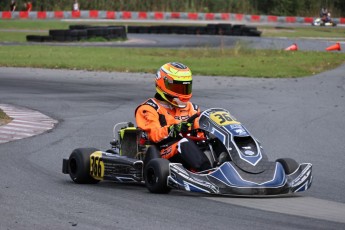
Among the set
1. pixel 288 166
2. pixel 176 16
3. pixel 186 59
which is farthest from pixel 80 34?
pixel 288 166

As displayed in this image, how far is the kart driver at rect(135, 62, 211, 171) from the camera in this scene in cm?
808

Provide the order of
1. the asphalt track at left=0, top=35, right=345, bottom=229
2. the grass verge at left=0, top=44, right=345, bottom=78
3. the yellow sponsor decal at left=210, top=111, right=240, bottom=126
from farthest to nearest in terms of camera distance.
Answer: the grass verge at left=0, top=44, right=345, bottom=78 → the yellow sponsor decal at left=210, top=111, right=240, bottom=126 → the asphalt track at left=0, top=35, right=345, bottom=229

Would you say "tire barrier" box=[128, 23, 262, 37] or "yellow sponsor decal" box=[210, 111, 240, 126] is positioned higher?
"yellow sponsor decal" box=[210, 111, 240, 126]

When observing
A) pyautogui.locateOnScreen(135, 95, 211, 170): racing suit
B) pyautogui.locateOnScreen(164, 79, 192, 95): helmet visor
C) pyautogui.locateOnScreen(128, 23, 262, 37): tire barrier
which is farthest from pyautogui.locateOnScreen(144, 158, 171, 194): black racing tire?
pyautogui.locateOnScreen(128, 23, 262, 37): tire barrier

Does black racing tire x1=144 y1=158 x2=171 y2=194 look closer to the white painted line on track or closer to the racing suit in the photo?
the racing suit

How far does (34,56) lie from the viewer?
26.7m

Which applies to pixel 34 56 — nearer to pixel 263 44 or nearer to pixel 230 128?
pixel 263 44

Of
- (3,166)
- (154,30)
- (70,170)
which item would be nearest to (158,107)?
(70,170)

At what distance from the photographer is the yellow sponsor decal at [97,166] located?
27.5 ft

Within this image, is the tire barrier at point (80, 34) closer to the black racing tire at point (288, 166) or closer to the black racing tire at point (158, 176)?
the black racing tire at point (288, 166)

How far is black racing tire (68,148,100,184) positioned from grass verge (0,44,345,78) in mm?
13464

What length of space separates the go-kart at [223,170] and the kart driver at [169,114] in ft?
0.52

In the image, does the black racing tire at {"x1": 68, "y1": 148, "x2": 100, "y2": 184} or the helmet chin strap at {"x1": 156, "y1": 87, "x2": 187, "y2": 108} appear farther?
the helmet chin strap at {"x1": 156, "y1": 87, "x2": 187, "y2": 108}

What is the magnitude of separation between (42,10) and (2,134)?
162 feet
